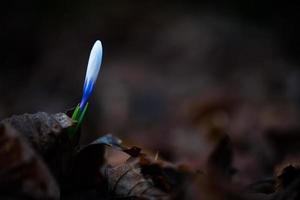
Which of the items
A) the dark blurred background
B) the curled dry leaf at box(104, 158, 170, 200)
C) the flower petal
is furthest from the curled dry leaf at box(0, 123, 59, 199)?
the dark blurred background

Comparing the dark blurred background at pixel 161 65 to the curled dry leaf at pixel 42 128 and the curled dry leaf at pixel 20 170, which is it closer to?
the curled dry leaf at pixel 42 128

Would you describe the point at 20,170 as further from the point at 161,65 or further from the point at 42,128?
the point at 161,65

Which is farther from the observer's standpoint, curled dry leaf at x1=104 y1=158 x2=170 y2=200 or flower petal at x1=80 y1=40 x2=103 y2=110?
flower petal at x1=80 y1=40 x2=103 y2=110

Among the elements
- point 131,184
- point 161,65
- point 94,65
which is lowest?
point 131,184

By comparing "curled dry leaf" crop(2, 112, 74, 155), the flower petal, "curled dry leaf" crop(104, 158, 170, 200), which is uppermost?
the flower petal

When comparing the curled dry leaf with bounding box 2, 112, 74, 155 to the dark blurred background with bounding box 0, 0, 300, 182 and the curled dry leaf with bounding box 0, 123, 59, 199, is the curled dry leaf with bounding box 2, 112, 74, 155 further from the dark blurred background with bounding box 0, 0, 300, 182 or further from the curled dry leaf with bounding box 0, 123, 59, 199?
the dark blurred background with bounding box 0, 0, 300, 182

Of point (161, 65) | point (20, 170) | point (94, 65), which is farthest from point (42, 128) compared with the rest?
point (161, 65)

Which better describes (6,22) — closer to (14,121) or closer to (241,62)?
(241,62)
